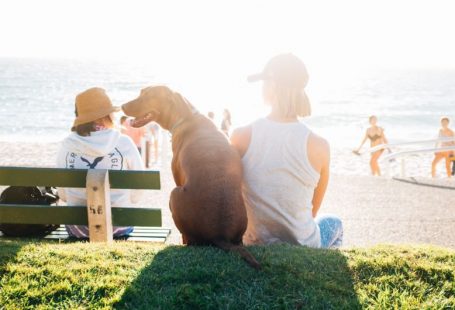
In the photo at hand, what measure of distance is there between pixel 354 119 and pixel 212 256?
144 feet

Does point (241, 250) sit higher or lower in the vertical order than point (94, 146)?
lower

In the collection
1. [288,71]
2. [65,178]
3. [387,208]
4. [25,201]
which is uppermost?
[288,71]

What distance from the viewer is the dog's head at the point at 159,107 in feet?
14.3

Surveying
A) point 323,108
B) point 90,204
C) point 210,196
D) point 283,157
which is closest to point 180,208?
point 210,196

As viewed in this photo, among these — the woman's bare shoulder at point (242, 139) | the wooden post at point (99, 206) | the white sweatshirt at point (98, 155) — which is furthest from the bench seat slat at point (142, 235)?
the woman's bare shoulder at point (242, 139)

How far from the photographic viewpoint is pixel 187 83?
3100 inches

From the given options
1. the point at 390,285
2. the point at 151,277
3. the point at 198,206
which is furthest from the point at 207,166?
the point at 390,285

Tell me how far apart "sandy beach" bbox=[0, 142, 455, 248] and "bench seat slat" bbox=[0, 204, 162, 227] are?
7.65 feet

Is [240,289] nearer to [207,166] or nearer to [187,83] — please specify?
[207,166]

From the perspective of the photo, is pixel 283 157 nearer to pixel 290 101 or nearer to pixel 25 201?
pixel 290 101

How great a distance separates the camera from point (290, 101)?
3.50 m

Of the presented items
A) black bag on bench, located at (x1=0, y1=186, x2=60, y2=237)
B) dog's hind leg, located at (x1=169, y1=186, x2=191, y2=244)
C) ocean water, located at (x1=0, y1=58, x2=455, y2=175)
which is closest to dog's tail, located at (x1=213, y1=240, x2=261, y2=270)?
dog's hind leg, located at (x1=169, y1=186, x2=191, y2=244)

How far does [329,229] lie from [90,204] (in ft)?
6.27

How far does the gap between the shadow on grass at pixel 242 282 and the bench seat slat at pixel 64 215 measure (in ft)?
2.31
